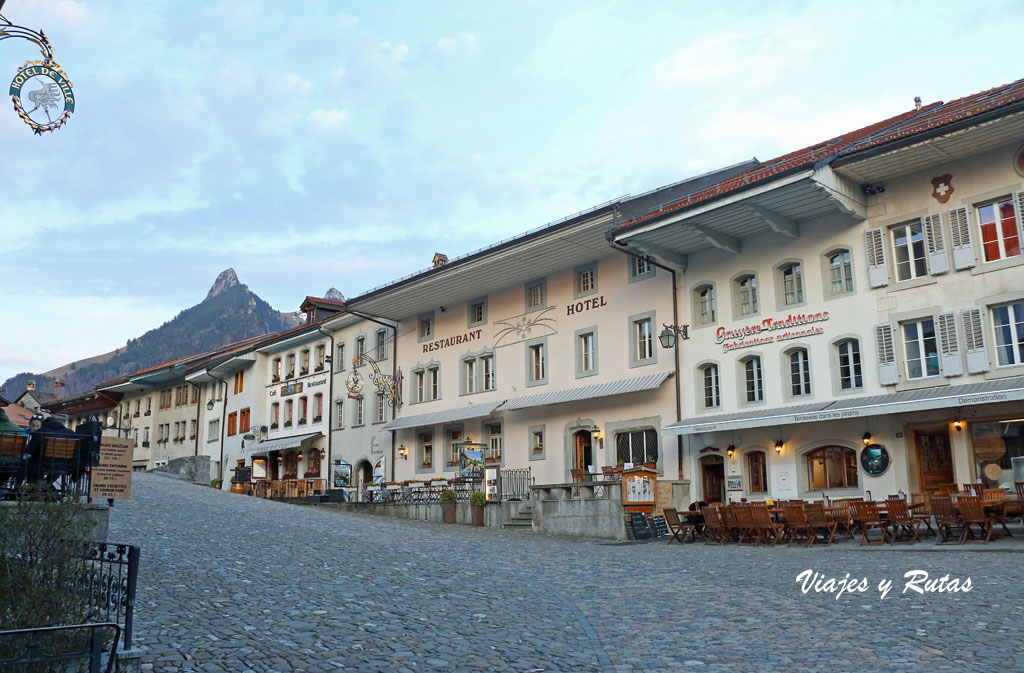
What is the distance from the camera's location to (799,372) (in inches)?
896

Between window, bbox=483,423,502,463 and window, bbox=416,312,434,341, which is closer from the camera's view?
window, bbox=483,423,502,463

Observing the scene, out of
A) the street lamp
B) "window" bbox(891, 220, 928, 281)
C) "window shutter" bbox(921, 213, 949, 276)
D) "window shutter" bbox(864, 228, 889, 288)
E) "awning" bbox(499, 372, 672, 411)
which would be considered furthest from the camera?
"awning" bbox(499, 372, 672, 411)

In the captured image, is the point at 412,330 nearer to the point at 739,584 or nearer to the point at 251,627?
the point at 739,584

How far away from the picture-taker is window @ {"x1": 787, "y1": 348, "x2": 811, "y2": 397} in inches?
888

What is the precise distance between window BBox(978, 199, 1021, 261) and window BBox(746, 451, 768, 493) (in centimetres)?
734

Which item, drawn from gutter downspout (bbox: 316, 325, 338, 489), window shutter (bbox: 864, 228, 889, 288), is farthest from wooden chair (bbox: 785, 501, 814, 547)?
gutter downspout (bbox: 316, 325, 338, 489)

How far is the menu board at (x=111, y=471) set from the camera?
460 inches

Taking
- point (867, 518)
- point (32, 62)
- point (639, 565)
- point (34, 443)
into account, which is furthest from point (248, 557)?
point (867, 518)

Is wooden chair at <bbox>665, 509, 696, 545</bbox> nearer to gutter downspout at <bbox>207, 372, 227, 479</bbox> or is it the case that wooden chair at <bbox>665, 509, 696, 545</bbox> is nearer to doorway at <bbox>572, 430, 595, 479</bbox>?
doorway at <bbox>572, 430, 595, 479</bbox>

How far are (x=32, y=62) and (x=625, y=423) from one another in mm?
20611

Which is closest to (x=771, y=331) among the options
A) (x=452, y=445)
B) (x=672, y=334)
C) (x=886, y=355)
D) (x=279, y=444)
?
(x=672, y=334)

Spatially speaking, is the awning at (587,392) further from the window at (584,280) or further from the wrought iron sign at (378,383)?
the wrought iron sign at (378,383)

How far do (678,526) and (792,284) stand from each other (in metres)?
7.59

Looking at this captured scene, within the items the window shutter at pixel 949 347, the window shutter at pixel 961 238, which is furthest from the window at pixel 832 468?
the window shutter at pixel 961 238
